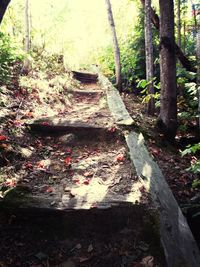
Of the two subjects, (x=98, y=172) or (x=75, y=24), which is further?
(x=75, y=24)

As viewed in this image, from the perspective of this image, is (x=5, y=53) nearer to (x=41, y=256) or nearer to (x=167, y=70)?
(x=167, y=70)

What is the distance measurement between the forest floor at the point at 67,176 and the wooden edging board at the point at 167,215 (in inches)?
6.3

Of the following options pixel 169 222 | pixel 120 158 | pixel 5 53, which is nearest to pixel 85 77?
pixel 5 53

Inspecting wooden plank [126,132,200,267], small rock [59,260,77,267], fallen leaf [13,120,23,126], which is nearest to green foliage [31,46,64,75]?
fallen leaf [13,120,23,126]

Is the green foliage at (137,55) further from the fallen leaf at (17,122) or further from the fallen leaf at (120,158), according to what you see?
the fallen leaf at (120,158)

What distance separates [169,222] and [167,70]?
397 centimetres

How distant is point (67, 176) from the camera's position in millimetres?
4883

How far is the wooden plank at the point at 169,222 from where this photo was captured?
3.28m

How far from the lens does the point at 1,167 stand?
4742mm

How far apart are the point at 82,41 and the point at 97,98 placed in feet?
31.9

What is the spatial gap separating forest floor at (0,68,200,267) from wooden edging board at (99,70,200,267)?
0.16m

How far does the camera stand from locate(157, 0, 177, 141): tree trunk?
21.0 feet

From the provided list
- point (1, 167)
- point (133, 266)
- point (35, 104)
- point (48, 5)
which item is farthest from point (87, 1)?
point (133, 266)

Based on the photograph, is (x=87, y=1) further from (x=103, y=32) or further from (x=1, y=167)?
(x=1, y=167)
